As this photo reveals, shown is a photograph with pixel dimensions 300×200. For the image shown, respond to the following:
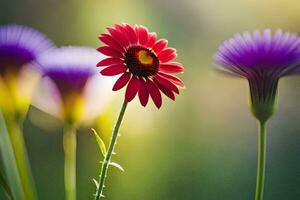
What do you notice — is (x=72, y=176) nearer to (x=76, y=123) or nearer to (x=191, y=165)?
(x=76, y=123)

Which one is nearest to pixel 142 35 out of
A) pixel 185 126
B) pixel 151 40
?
pixel 151 40

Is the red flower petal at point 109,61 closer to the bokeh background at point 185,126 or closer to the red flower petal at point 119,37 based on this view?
the red flower petal at point 119,37

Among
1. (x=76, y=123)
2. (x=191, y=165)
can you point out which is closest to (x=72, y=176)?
(x=76, y=123)

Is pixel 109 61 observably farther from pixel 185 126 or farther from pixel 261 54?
pixel 185 126

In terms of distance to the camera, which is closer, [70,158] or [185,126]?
[70,158]

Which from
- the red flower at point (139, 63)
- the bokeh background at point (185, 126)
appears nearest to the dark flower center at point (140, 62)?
the red flower at point (139, 63)

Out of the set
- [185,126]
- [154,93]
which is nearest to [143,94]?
[154,93]

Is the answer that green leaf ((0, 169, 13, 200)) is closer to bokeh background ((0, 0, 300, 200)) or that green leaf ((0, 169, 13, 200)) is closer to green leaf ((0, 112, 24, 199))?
green leaf ((0, 112, 24, 199))
